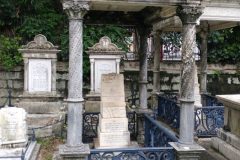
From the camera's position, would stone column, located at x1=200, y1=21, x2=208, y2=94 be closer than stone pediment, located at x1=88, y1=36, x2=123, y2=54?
No

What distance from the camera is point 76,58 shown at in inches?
223

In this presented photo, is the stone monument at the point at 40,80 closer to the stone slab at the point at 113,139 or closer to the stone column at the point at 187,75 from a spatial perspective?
the stone slab at the point at 113,139

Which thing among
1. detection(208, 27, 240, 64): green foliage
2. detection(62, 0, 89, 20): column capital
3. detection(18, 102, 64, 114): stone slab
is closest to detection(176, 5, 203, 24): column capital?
detection(62, 0, 89, 20): column capital

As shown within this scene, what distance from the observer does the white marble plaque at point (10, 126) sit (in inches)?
→ 294

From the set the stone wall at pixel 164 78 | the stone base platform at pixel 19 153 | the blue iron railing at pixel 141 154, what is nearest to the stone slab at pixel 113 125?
the stone base platform at pixel 19 153

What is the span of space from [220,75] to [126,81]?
4.59 metres

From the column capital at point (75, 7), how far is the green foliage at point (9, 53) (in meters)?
8.14

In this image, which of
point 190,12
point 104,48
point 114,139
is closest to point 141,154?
point 114,139

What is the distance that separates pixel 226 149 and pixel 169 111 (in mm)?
5113

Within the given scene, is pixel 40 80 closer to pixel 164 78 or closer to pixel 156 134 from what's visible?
pixel 156 134

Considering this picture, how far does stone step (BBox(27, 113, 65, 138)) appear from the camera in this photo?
30.4 feet

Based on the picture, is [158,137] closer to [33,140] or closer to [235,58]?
[33,140]

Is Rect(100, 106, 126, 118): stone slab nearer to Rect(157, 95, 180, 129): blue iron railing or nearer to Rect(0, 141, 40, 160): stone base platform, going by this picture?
Rect(0, 141, 40, 160): stone base platform

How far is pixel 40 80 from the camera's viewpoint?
415 inches
